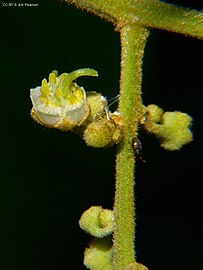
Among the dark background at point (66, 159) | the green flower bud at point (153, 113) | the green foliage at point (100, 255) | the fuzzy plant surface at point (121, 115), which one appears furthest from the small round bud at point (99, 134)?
the dark background at point (66, 159)

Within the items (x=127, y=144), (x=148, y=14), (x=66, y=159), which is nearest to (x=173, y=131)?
(x=127, y=144)

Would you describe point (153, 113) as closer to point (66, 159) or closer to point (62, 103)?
point (62, 103)

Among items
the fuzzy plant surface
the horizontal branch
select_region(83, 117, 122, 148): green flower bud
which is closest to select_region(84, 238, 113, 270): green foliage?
the fuzzy plant surface

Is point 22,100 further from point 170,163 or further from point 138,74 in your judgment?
point 138,74

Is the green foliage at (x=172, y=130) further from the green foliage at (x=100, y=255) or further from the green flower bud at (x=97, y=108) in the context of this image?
the green foliage at (x=100, y=255)

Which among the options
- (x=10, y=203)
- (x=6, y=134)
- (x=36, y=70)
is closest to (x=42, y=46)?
(x=36, y=70)
